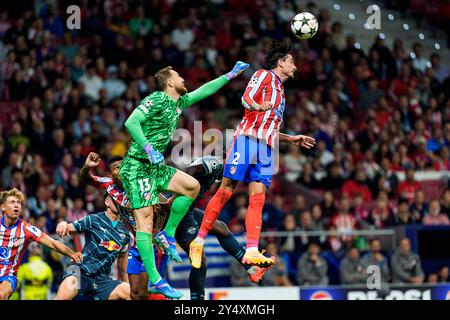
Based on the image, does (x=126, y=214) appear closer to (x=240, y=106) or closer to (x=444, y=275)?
(x=444, y=275)

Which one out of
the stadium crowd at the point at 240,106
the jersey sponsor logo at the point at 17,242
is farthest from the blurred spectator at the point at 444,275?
the jersey sponsor logo at the point at 17,242

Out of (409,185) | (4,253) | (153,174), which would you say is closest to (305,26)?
(153,174)

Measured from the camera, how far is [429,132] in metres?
22.8

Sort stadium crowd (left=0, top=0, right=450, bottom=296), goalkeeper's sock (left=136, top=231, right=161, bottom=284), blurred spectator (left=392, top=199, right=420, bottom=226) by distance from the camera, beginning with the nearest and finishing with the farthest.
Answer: goalkeeper's sock (left=136, top=231, right=161, bottom=284), stadium crowd (left=0, top=0, right=450, bottom=296), blurred spectator (left=392, top=199, right=420, bottom=226)

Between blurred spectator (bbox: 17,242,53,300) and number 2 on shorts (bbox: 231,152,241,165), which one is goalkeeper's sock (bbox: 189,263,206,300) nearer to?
number 2 on shorts (bbox: 231,152,241,165)

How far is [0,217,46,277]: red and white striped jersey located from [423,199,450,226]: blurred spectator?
9.36m

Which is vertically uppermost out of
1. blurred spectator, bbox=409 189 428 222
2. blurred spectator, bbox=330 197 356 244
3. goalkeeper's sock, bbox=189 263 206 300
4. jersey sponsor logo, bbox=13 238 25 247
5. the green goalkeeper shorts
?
blurred spectator, bbox=409 189 428 222

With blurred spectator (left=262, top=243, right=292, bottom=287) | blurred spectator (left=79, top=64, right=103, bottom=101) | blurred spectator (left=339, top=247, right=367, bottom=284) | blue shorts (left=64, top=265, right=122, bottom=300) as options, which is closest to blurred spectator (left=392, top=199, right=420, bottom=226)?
blurred spectator (left=339, top=247, right=367, bottom=284)

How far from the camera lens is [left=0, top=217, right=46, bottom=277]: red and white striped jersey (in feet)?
40.7

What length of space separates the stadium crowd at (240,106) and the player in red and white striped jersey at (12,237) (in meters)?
4.04

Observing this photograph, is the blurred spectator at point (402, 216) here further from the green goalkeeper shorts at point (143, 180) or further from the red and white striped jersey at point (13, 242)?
the green goalkeeper shorts at point (143, 180)

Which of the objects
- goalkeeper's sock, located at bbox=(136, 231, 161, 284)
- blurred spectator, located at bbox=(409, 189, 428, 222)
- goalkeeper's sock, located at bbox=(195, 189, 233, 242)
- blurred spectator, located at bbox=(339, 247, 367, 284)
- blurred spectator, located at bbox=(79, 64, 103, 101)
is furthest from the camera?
blurred spectator, located at bbox=(79, 64, 103, 101)
